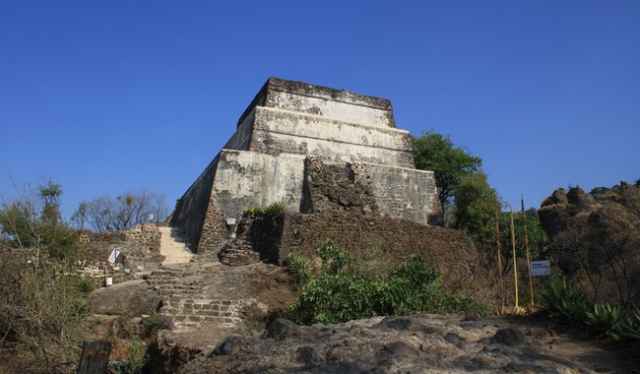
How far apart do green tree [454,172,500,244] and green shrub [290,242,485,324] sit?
827cm

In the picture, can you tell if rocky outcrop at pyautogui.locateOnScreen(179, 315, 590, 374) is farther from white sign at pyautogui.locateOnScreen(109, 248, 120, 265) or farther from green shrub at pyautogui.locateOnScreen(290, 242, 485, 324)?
white sign at pyautogui.locateOnScreen(109, 248, 120, 265)

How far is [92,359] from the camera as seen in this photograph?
5434 millimetres

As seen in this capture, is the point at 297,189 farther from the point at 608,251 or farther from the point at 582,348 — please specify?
the point at 582,348

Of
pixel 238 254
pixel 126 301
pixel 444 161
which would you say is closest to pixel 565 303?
pixel 126 301

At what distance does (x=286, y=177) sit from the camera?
15.7 m

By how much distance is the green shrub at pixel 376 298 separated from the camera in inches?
330

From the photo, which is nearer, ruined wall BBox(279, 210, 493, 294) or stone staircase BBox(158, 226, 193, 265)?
ruined wall BBox(279, 210, 493, 294)

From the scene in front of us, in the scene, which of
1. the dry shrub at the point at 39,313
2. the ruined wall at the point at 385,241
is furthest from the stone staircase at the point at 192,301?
the ruined wall at the point at 385,241

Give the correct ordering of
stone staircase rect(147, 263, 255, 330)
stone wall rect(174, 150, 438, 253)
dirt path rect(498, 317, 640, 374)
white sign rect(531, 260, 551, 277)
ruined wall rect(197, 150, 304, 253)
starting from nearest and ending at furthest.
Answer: dirt path rect(498, 317, 640, 374)
white sign rect(531, 260, 551, 277)
stone staircase rect(147, 263, 255, 330)
ruined wall rect(197, 150, 304, 253)
stone wall rect(174, 150, 438, 253)

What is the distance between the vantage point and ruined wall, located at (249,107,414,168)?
16641 millimetres

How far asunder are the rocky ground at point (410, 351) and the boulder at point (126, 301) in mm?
5710

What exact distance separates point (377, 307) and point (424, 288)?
3.24 feet

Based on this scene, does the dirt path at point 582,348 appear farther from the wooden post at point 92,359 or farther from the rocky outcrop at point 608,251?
the wooden post at point 92,359

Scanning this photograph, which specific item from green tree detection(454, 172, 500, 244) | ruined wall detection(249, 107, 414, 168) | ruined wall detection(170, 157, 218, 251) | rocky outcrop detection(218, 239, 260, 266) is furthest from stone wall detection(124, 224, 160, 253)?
green tree detection(454, 172, 500, 244)
